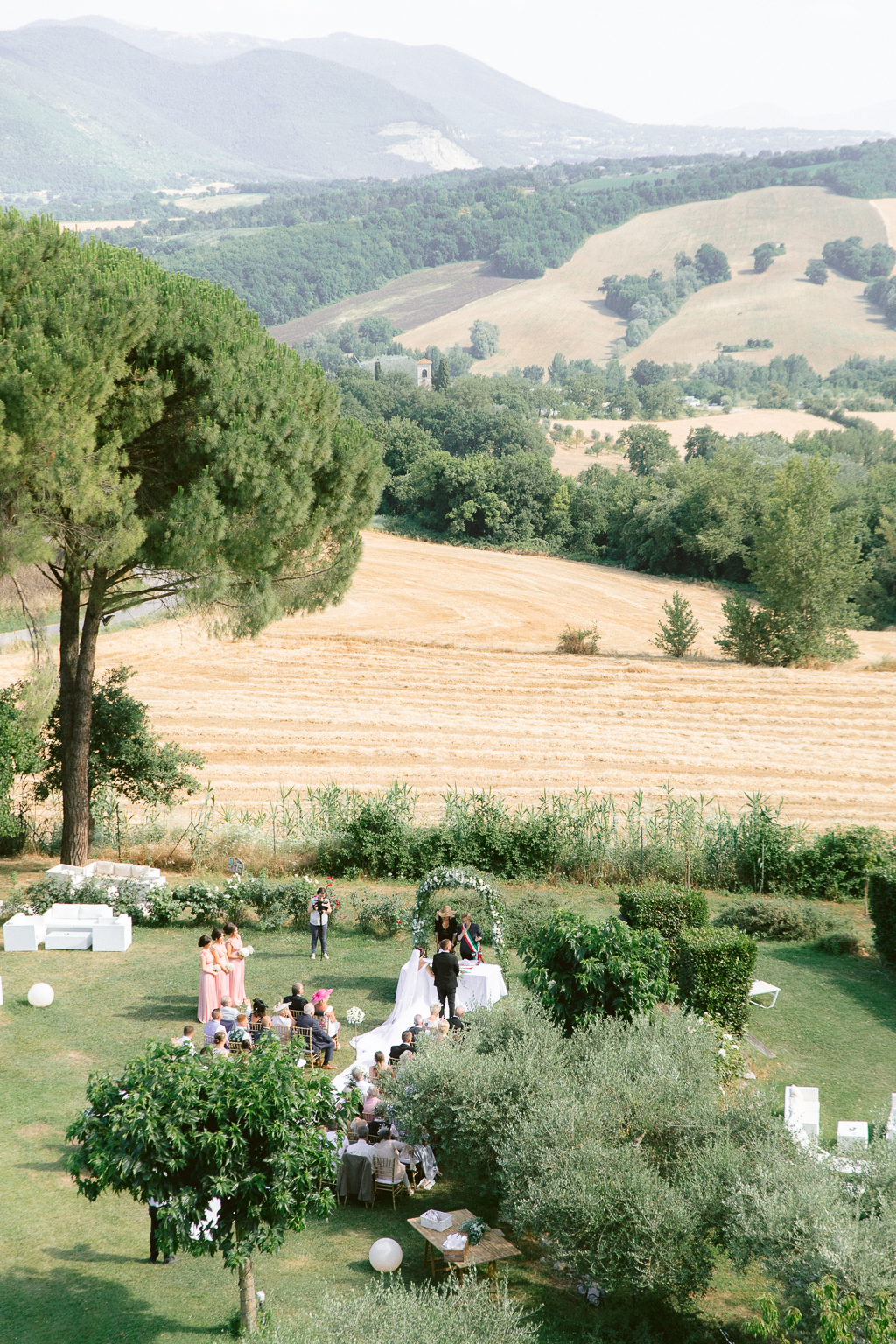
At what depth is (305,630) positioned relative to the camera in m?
38.6

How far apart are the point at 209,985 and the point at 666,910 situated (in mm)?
5950

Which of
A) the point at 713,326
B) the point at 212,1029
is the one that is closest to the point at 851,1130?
the point at 212,1029

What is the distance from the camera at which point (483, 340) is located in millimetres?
174125

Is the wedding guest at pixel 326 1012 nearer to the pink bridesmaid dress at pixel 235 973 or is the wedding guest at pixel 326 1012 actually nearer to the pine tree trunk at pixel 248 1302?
the pink bridesmaid dress at pixel 235 973

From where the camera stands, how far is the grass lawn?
7.83m

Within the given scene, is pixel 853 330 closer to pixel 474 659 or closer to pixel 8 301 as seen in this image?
pixel 474 659

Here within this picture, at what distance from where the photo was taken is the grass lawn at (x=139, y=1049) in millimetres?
7828

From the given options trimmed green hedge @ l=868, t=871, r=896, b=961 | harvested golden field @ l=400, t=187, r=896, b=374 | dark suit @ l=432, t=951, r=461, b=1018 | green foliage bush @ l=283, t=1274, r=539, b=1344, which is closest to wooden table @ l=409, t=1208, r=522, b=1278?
green foliage bush @ l=283, t=1274, r=539, b=1344

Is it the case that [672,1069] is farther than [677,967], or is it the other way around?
[677,967]

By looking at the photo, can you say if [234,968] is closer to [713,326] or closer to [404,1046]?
[404,1046]

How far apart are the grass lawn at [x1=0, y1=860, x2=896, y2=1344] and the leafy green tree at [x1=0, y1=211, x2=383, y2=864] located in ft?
14.1

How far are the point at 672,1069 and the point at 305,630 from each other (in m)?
30.9

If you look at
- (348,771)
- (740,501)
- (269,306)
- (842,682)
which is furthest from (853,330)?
(348,771)

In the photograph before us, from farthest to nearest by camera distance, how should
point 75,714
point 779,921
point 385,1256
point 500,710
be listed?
1. point 500,710
2. point 75,714
3. point 779,921
4. point 385,1256
